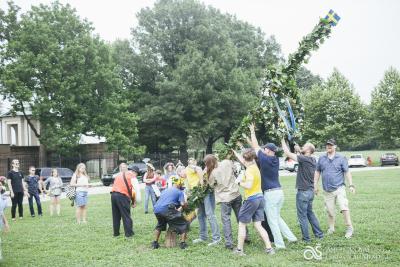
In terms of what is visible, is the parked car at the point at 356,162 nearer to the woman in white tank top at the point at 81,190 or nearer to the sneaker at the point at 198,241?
the woman in white tank top at the point at 81,190

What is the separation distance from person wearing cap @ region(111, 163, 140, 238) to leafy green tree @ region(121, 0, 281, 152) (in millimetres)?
31027

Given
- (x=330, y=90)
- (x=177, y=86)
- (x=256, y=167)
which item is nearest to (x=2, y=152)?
(x=177, y=86)

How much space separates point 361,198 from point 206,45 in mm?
31486

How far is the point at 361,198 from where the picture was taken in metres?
16.4

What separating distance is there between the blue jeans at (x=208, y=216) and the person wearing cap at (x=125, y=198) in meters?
1.76

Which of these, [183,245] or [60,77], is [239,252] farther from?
[60,77]

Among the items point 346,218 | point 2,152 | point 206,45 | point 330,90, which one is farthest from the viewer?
point 330,90

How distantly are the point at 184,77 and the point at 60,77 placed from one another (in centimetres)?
1179

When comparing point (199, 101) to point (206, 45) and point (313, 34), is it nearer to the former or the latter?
point (206, 45)

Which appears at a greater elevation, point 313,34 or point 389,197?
point 313,34

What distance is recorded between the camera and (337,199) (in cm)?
951

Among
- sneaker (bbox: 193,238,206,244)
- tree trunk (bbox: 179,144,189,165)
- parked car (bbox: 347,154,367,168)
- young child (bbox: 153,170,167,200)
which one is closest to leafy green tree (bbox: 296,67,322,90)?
parked car (bbox: 347,154,367,168)

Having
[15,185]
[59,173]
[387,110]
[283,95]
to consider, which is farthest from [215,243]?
[387,110]

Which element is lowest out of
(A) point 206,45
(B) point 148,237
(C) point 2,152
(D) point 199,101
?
(B) point 148,237
